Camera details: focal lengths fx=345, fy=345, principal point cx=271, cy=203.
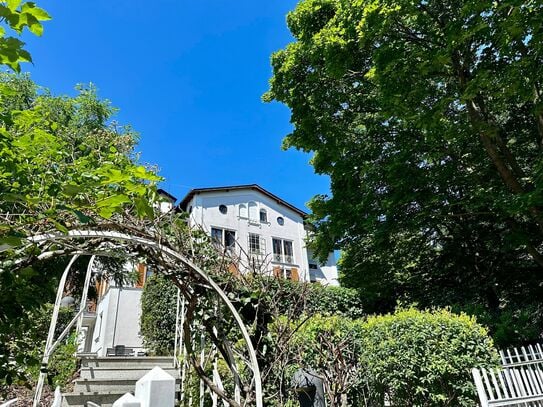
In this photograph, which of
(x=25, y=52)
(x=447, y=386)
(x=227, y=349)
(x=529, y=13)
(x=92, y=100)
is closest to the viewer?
(x=25, y=52)

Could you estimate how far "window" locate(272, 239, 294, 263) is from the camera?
2309 centimetres

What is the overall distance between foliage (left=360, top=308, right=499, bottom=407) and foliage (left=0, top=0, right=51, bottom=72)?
5915 mm

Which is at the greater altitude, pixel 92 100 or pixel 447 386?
pixel 92 100

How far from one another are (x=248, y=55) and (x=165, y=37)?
3.58 m

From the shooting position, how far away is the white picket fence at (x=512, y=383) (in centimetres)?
463

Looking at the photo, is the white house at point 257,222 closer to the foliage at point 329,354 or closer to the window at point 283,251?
the window at point 283,251

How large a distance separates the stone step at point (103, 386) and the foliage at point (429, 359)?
3356mm

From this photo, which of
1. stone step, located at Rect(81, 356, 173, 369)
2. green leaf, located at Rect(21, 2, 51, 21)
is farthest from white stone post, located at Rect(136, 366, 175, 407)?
stone step, located at Rect(81, 356, 173, 369)

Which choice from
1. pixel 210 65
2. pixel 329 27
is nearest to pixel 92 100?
pixel 210 65

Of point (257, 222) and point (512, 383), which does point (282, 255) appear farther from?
point (512, 383)

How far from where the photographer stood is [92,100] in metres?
16.0

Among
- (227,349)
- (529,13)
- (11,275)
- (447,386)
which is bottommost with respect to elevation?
(447,386)

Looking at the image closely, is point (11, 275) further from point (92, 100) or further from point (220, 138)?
point (92, 100)

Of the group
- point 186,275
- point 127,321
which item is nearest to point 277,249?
point 127,321
